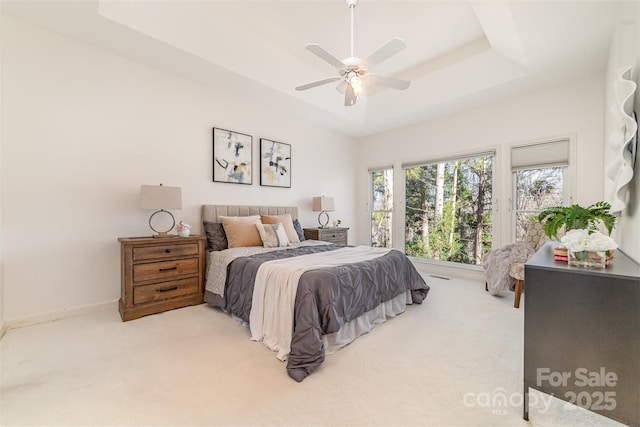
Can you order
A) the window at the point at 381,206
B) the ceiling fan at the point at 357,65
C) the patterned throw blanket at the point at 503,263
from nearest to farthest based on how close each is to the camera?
the ceiling fan at the point at 357,65, the patterned throw blanket at the point at 503,263, the window at the point at 381,206

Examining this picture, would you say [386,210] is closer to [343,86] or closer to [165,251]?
[343,86]

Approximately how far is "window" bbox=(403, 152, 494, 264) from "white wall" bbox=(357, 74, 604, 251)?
192 mm

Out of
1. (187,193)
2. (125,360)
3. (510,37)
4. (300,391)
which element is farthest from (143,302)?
(510,37)

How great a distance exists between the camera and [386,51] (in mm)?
2186

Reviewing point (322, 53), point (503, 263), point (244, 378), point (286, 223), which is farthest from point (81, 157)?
point (503, 263)

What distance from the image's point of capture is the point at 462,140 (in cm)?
438

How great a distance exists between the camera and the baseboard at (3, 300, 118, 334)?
2.37 meters

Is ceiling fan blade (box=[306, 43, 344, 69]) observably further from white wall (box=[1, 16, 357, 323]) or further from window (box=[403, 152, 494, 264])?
window (box=[403, 152, 494, 264])

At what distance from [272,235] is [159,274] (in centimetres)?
131

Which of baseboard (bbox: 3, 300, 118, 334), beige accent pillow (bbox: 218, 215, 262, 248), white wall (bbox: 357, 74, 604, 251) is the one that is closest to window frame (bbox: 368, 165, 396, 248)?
white wall (bbox: 357, 74, 604, 251)

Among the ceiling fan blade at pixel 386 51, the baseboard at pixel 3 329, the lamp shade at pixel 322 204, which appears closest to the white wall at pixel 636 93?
the ceiling fan blade at pixel 386 51

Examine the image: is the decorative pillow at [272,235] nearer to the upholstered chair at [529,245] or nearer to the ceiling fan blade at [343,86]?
the ceiling fan blade at [343,86]

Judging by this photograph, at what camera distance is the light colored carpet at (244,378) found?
140cm

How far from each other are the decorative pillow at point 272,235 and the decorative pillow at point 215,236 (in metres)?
0.47
